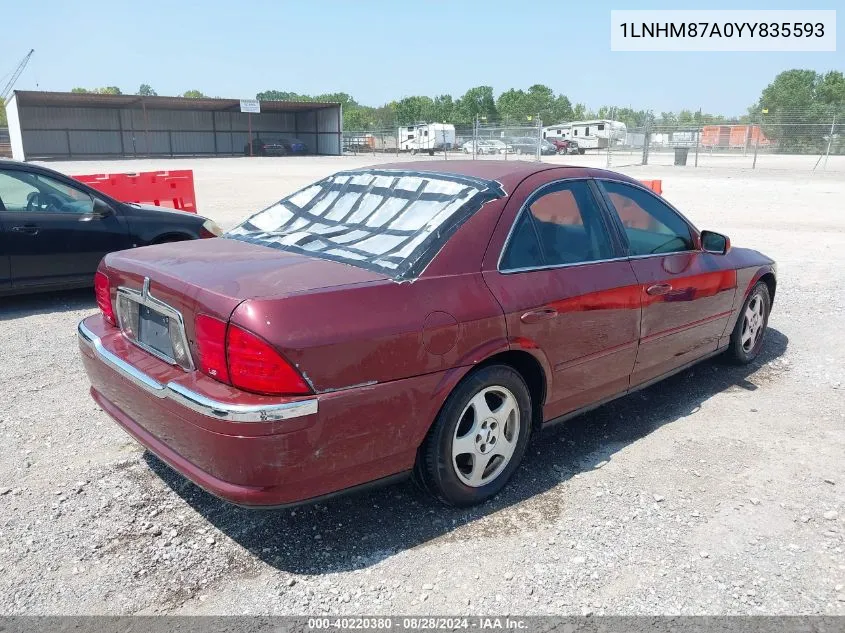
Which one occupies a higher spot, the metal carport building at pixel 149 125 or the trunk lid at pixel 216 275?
the metal carport building at pixel 149 125

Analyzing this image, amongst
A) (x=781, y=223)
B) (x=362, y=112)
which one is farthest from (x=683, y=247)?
(x=362, y=112)

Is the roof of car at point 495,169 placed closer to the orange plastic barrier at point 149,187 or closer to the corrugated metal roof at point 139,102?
the orange plastic barrier at point 149,187

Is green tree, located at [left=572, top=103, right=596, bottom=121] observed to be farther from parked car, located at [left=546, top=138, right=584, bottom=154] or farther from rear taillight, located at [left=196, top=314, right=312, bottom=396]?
rear taillight, located at [left=196, top=314, right=312, bottom=396]

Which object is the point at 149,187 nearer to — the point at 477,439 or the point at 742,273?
the point at 742,273

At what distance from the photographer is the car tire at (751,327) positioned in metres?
5.31

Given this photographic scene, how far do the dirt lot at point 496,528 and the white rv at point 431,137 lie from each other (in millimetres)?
49170

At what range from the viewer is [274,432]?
2.63 meters

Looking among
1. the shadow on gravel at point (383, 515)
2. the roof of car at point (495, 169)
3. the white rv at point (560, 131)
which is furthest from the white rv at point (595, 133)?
the shadow on gravel at point (383, 515)

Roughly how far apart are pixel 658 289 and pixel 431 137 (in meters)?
51.0

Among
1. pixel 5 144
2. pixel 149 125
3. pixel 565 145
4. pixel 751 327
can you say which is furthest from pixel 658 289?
pixel 5 144

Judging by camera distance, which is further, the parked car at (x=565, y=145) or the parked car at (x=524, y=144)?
the parked car at (x=565, y=145)

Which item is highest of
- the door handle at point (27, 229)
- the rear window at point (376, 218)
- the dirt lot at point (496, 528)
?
the rear window at point (376, 218)

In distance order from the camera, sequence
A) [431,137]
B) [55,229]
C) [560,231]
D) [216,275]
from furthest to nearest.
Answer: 1. [431,137]
2. [55,229]
3. [560,231]
4. [216,275]

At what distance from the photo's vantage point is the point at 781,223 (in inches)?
529
